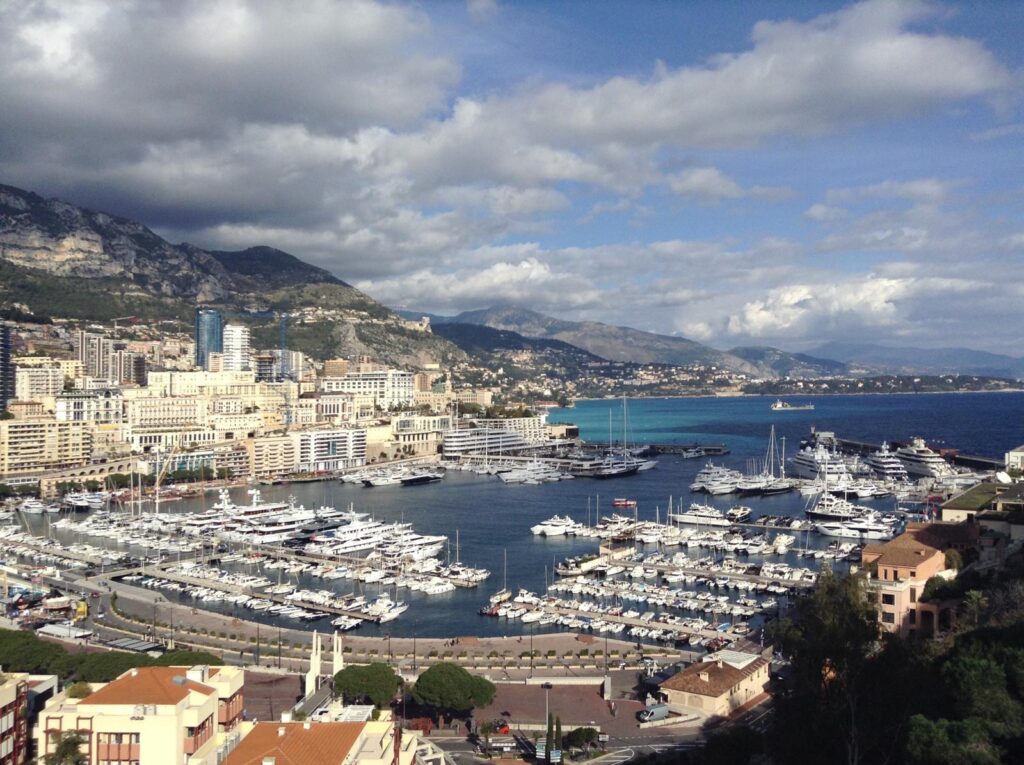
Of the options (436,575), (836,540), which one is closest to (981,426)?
(836,540)

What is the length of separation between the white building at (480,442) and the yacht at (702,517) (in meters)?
28.6

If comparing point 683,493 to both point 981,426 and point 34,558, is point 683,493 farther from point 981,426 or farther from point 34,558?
point 981,426

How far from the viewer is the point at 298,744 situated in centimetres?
913

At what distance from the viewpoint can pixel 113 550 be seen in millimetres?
32156

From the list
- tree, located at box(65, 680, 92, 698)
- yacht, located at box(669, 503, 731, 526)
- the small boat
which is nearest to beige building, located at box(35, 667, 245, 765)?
tree, located at box(65, 680, 92, 698)

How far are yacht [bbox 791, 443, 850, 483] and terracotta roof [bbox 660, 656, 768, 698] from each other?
99.2 ft

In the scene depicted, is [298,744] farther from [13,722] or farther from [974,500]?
[974,500]

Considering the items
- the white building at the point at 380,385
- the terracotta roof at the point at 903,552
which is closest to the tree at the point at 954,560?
the terracotta roof at the point at 903,552

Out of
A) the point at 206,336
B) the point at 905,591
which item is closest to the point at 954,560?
the point at 905,591

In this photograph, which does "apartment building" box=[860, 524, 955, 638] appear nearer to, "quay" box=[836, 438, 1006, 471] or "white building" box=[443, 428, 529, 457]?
"quay" box=[836, 438, 1006, 471]

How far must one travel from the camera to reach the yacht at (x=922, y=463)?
1951 inches

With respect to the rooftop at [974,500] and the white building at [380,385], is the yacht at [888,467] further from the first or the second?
the white building at [380,385]

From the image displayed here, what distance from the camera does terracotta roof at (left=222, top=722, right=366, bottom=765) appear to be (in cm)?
888

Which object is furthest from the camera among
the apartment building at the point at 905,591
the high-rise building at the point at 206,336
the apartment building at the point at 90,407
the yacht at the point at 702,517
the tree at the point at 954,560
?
the high-rise building at the point at 206,336
